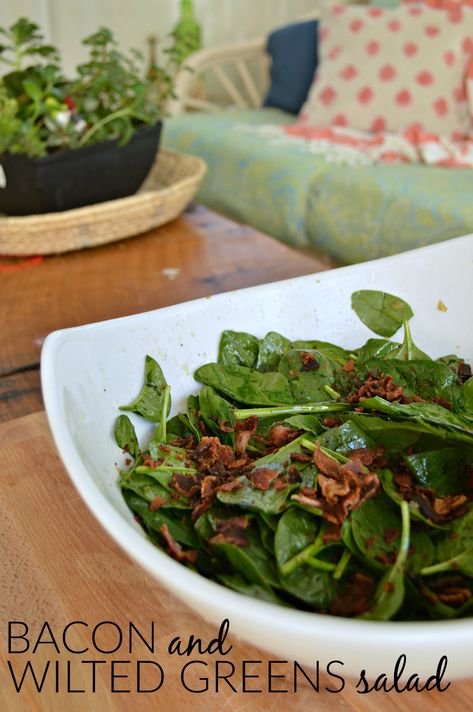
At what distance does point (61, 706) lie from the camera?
1.54 feet

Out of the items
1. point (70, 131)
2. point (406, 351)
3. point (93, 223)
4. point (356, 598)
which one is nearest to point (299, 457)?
point (356, 598)

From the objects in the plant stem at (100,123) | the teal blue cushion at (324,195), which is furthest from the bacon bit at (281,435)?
the teal blue cushion at (324,195)

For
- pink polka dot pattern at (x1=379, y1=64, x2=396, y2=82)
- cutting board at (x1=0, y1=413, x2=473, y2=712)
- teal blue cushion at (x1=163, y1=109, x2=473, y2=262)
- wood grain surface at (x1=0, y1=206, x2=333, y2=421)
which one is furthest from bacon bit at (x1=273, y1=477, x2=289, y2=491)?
pink polka dot pattern at (x1=379, y1=64, x2=396, y2=82)

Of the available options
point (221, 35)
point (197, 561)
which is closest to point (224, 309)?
point (197, 561)

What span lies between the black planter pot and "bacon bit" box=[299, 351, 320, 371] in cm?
76

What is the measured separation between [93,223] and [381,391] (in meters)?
0.81

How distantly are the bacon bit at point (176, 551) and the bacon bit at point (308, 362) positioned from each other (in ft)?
0.78

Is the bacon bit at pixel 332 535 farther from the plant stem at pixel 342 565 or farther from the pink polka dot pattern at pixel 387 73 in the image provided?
the pink polka dot pattern at pixel 387 73

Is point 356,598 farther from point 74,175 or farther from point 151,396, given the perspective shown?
point 74,175

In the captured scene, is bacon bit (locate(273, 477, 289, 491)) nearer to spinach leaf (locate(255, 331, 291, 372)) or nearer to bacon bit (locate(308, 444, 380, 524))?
bacon bit (locate(308, 444, 380, 524))

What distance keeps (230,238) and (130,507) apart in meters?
0.91

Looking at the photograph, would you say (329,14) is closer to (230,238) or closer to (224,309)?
(230,238)

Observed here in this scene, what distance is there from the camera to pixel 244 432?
58 cm

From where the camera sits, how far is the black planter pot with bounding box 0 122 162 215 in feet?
4.03
